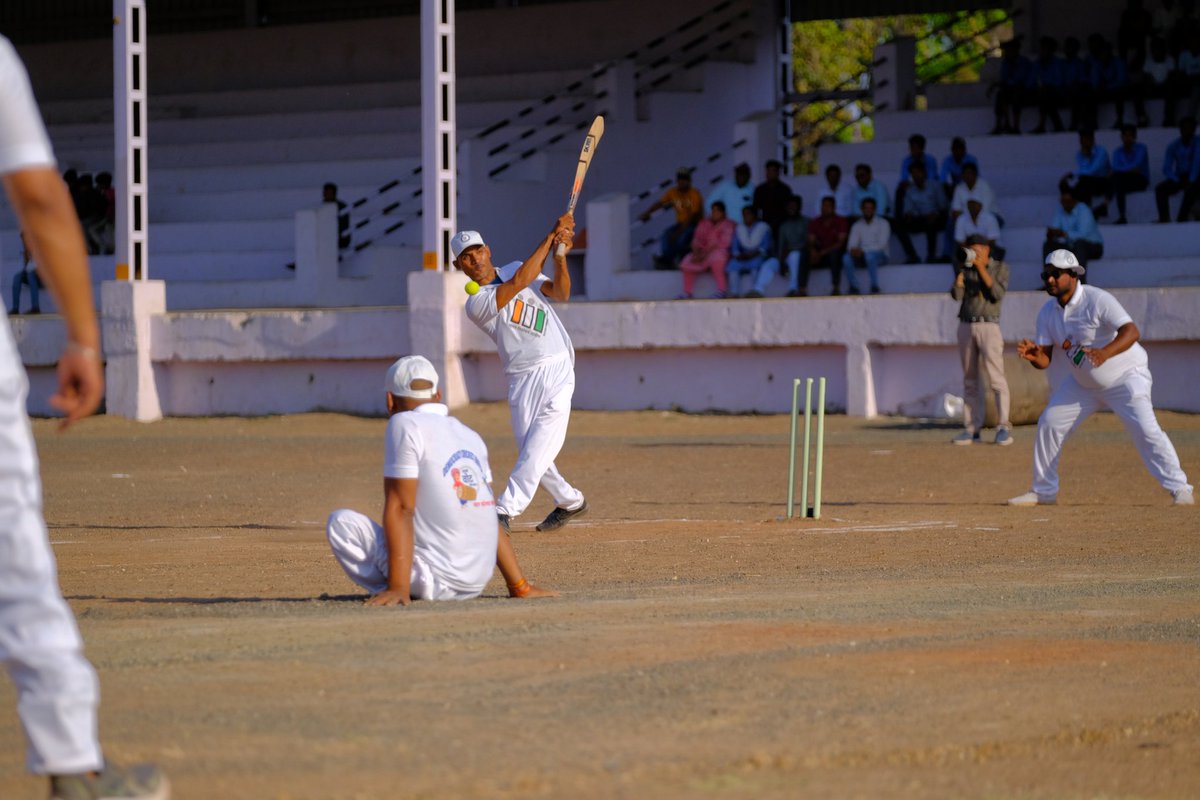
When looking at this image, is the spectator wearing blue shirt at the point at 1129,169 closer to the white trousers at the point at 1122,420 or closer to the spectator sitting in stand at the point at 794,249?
the spectator sitting in stand at the point at 794,249

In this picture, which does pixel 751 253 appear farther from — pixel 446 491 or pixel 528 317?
pixel 446 491

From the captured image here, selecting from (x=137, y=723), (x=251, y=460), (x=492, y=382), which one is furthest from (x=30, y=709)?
(x=492, y=382)

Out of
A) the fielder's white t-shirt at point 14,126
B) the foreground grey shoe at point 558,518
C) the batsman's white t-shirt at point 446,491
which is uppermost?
the fielder's white t-shirt at point 14,126

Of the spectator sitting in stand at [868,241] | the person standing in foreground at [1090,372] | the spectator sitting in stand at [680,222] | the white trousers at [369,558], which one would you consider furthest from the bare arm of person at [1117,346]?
the spectator sitting in stand at [680,222]

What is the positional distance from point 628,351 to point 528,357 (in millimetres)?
12627

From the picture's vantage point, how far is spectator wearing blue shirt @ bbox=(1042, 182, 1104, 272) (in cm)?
2319

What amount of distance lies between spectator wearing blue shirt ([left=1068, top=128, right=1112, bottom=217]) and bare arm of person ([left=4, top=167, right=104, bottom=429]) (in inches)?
856

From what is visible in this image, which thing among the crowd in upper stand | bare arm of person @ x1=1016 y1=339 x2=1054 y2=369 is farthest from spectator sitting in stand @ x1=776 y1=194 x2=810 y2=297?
bare arm of person @ x1=1016 y1=339 x2=1054 y2=369

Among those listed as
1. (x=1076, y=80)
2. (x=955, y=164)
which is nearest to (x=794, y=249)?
(x=955, y=164)

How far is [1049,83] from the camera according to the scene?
2697 centimetres

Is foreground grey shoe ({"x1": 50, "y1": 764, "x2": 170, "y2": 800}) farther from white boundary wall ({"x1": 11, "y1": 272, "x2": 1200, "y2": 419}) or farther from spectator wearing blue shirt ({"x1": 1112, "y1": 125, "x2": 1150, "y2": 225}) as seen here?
spectator wearing blue shirt ({"x1": 1112, "y1": 125, "x2": 1150, "y2": 225})

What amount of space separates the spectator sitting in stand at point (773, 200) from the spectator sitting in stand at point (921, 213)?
5.23 feet

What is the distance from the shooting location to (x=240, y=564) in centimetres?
1038

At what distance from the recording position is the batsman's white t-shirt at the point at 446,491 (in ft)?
25.0
